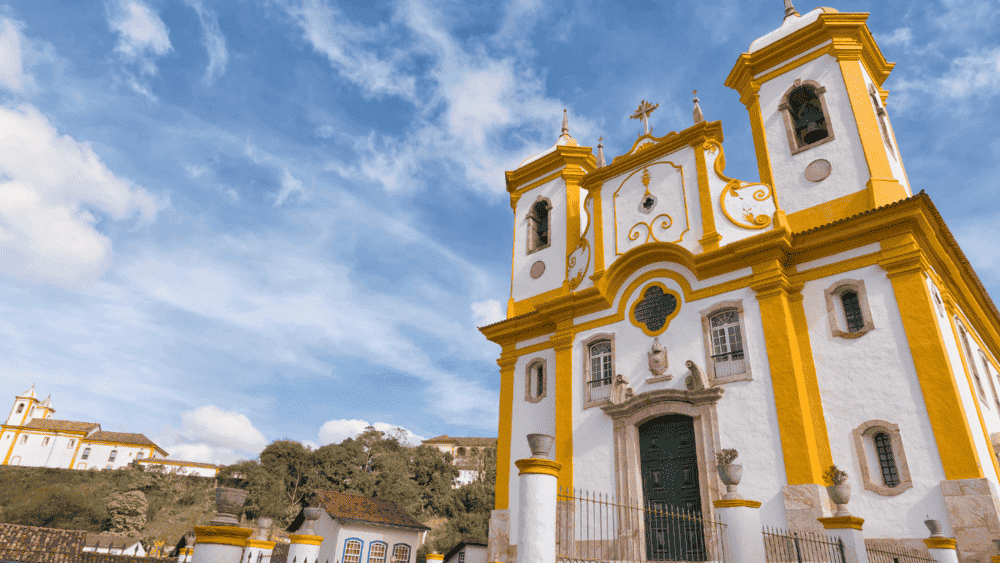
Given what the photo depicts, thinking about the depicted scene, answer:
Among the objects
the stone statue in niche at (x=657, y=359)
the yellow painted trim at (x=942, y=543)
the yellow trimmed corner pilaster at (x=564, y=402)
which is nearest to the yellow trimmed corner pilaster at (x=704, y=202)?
the stone statue in niche at (x=657, y=359)

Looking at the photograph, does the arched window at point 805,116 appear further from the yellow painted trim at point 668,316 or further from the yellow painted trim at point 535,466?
the yellow painted trim at point 535,466

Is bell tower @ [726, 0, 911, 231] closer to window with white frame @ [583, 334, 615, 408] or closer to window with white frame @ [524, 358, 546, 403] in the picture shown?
window with white frame @ [583, 334, 615, 408]

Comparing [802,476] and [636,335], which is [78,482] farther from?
[802,476]

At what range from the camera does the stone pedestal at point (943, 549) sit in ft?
31.5

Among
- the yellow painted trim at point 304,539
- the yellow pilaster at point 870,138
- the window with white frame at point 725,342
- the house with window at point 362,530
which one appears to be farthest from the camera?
the house with window at point 362,530

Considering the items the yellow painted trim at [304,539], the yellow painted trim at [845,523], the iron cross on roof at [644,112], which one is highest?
the iron cross on roof at [644,112]

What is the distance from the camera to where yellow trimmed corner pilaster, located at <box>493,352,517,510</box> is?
16.4 meters

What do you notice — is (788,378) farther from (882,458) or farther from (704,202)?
(704,202)

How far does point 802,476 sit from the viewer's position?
38.0 feet

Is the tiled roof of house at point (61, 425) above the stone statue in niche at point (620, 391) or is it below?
above

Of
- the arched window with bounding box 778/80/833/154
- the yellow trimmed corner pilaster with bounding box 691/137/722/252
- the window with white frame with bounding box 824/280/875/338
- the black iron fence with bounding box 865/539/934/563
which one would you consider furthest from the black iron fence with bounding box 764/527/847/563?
the arched window with bounding box 778/80/833/154

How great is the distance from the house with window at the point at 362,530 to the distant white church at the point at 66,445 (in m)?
50.0

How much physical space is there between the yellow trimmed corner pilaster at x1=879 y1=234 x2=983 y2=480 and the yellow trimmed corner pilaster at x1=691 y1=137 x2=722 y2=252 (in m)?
3.65

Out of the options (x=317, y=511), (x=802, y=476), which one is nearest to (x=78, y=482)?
(x=317, y=511)
